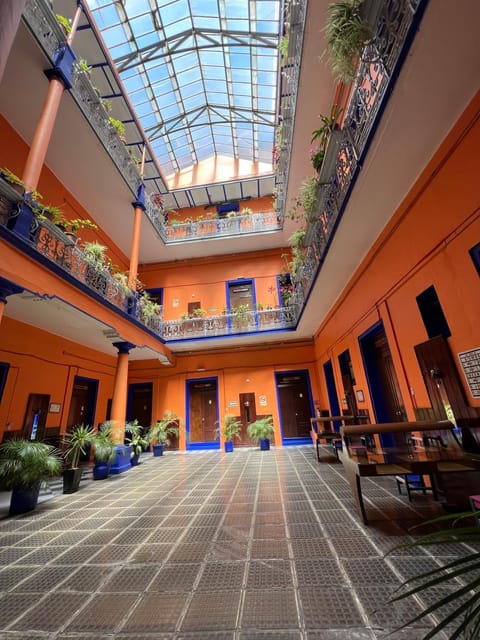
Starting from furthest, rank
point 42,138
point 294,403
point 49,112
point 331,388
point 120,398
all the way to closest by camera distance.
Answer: point 294,403
point 331,388
point 120,398
point 49,112
point 42,138

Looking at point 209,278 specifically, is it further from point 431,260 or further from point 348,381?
point 431,260

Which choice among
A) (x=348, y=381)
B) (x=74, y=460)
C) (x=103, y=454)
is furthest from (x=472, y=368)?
(x=103, y=454)

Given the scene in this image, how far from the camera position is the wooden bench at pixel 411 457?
110 inches

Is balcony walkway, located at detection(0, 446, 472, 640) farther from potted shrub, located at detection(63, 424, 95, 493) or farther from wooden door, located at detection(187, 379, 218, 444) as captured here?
wooden door, located at detection(187, 379, 218, 444)

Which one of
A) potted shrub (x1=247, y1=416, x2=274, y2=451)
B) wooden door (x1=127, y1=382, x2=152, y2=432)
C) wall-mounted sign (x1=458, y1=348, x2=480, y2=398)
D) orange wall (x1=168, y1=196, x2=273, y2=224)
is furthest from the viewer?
orange wall (x1=168, y1=196, x2=273, y2=224)

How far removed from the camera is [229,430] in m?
9.29

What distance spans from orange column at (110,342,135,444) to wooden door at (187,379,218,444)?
12.1 ft

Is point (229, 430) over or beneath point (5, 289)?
beneath

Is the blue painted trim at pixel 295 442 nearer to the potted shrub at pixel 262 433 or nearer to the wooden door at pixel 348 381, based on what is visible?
the potted shrub at pixel 262 433

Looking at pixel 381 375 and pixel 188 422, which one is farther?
pixel 188 422

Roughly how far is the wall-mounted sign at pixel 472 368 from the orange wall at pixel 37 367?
783 centimetres

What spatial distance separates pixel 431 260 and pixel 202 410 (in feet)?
28.9

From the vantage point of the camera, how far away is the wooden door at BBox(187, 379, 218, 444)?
33.2 ft

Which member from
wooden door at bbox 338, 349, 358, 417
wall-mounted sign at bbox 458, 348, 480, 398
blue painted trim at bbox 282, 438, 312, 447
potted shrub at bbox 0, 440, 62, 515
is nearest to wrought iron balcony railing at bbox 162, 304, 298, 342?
wooden door at bbox 338, 349, 358, 417
